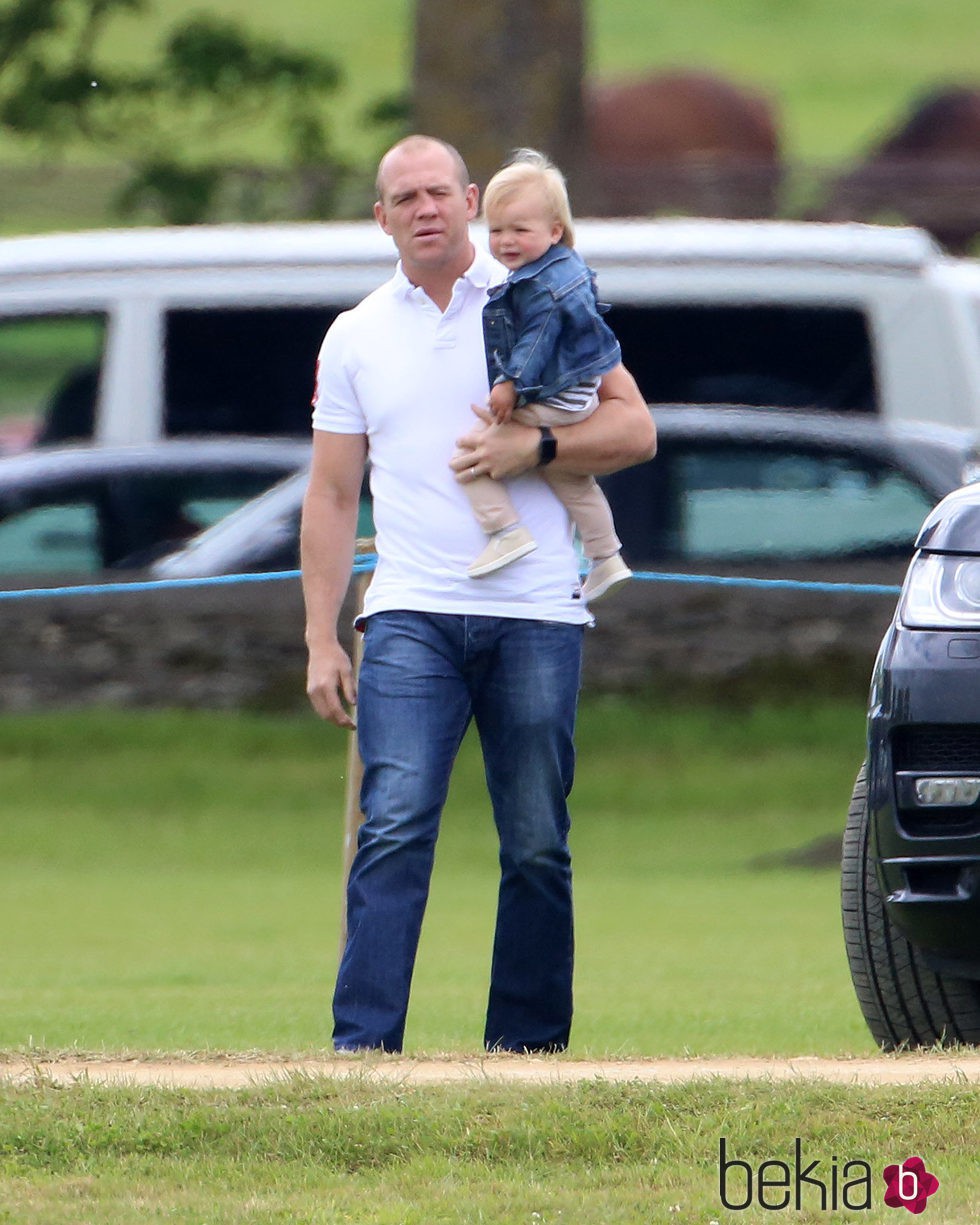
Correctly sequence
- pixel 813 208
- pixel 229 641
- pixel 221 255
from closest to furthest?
pixel 221 255
pixel 229 641
pixel 813 208

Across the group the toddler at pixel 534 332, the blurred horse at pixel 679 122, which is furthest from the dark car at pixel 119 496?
the blurred horse at pixel 679 122

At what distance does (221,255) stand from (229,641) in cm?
217

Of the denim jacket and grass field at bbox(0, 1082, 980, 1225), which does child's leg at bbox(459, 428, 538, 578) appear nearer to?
the denim jacket

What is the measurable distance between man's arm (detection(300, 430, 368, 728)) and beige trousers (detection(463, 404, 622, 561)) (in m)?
0.31

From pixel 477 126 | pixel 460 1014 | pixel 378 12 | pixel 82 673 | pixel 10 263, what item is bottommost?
pixel 460 1014

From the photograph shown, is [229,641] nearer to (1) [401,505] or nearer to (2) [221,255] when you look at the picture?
(2) [221,255]

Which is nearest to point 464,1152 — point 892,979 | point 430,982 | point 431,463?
point 892,979

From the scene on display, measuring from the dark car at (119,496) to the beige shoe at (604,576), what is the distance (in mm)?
6802

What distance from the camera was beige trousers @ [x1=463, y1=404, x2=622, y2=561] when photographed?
17.7ft

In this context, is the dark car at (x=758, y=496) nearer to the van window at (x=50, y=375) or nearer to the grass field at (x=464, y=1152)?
the van window at (x=50, y=375)

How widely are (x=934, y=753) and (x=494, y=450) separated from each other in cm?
103

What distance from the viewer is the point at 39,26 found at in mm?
15641

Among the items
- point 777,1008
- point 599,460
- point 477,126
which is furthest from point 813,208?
point 599,460

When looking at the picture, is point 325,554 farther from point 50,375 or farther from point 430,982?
point 50,375
